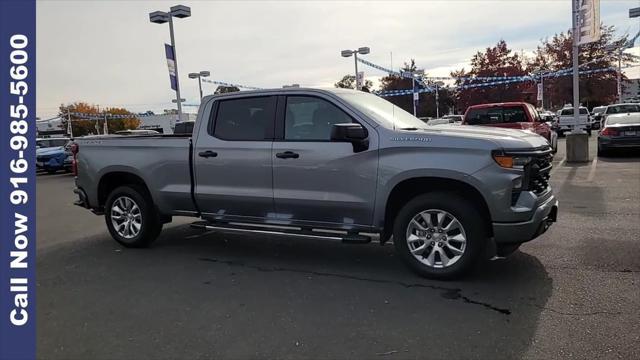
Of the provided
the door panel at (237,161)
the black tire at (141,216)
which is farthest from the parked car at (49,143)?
the door panel at (237,161)

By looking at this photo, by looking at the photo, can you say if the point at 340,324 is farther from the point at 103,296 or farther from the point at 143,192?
the point at 143,192

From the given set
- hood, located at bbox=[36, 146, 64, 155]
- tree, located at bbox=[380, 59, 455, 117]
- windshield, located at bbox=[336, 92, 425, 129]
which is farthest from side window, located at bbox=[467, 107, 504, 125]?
tree, located at bbox=[380, 59, 455, 117]

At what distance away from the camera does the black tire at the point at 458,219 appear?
16.4 ft

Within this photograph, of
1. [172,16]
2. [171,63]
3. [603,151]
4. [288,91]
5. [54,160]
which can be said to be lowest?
[603,151]

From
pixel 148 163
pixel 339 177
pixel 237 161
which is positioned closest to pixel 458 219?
pixel 339 177

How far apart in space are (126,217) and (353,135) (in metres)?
3.54

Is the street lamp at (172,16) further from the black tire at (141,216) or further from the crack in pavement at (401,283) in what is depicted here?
the crack in pavement at (401,283)

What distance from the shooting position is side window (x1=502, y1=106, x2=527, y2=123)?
1638cm

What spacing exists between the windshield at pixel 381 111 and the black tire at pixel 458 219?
0.88m

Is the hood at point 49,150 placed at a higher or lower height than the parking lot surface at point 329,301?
higher

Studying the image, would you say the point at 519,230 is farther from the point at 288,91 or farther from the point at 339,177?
the point at 288,91

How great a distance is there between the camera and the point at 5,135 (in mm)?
3686

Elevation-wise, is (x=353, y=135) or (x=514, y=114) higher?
(x=514, y=114)

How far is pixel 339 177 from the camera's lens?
18.1ft
